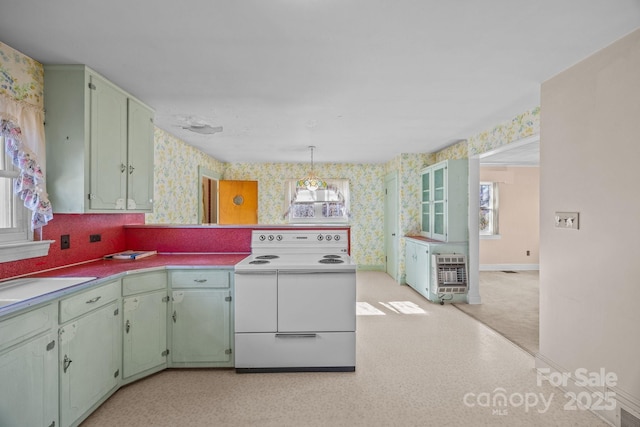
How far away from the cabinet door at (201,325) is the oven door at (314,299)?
1.55 feet

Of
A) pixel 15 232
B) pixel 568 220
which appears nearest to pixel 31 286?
pixel 15 232

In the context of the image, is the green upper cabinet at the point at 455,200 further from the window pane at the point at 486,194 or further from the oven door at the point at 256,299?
the oven door at the point at 256,299

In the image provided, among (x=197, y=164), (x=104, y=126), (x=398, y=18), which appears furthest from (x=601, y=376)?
(x=197, y=164)

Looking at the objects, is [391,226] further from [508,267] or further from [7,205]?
[7,205]

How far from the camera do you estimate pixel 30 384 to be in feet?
5.35

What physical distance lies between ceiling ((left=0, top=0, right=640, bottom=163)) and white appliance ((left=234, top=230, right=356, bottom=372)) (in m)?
1.49

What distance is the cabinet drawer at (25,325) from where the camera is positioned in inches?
59.2

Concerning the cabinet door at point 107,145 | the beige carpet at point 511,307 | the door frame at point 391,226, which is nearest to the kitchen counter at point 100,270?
the cabinet door at point 107,145

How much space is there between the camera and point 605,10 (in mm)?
1690

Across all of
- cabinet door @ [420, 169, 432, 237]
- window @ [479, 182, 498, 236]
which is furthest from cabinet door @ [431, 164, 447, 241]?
window @ [479, 182, 498, 236]

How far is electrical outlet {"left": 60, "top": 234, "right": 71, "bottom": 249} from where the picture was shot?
2.49m

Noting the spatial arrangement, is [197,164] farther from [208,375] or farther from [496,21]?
[496,21]

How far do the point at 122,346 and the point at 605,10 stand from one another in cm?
362

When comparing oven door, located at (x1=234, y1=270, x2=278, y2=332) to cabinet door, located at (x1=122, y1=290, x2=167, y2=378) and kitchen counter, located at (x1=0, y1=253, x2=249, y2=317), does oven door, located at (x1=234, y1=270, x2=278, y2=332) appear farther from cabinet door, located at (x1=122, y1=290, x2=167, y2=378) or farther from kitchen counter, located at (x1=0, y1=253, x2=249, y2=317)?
cabinet door, located at (x1=122, y1=290, x2=167, y2=378)
